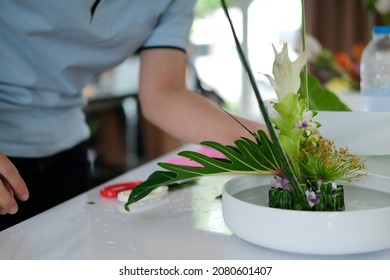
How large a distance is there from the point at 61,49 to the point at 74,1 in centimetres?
10

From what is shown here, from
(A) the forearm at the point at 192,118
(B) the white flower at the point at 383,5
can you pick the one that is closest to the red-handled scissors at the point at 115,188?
(A) the forearm at the point at 192,118

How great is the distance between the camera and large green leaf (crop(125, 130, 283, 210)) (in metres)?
0.73

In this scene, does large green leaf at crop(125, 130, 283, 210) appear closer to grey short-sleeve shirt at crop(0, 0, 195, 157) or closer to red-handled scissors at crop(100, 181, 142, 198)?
red-handled scissors at crop(100, 181, 142, 198)

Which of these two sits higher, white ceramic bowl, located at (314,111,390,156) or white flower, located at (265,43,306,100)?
white flower, located at (265,43,306,100)

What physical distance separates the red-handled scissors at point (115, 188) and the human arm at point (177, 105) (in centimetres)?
16

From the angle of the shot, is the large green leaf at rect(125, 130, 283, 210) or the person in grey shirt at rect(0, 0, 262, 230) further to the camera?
the person in grey shirt at rect(0, 0, 262, 230)

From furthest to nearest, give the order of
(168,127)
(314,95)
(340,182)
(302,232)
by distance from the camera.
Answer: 1. (168,127)
2. (314,95)
3. (340,182)
4. (302,232)

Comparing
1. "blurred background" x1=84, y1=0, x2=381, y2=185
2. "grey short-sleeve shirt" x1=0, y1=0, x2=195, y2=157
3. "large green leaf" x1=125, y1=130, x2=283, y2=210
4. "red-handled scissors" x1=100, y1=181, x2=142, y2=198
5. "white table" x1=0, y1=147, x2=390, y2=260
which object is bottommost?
"blurred background" x1=84, y1=0, x2=381, y2=185

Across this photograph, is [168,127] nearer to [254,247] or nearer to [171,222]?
[171,222]

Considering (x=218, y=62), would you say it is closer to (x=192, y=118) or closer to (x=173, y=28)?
(x=173, y=28)

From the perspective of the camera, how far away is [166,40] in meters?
1.19

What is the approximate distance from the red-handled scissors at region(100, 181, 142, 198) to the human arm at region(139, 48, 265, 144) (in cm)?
16

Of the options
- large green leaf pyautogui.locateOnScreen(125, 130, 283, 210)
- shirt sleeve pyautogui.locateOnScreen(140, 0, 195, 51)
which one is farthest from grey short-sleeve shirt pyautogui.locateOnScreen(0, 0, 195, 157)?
large green leaf pyautogui.locateOnScreen(125, 130, 283, 210)
